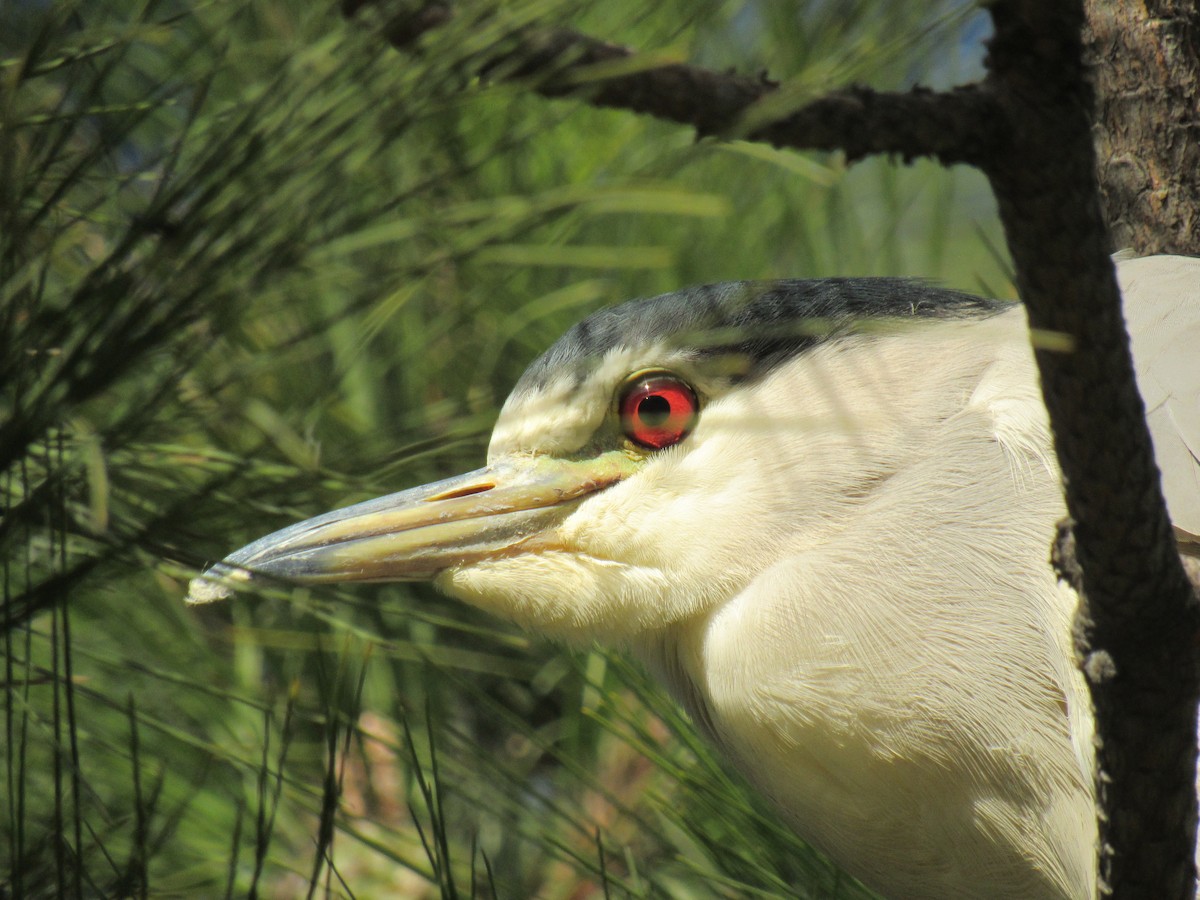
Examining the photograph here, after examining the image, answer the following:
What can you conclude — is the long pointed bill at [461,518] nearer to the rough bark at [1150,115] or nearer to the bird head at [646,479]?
the bird head at [646,479]

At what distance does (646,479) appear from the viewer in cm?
162

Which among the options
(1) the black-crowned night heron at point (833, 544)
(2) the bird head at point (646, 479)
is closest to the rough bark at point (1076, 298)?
(1) the black-crowned night heron at point (833, 544)

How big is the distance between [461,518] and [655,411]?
299mm

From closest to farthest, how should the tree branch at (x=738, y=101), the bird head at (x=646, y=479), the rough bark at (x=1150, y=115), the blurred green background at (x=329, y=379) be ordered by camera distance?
the tree branch at (x=738, y=101) < the blurred green background at (x=329, y=379) < the bird head at (x=646, y=479) < the rough bark at (x=1150, y=115)

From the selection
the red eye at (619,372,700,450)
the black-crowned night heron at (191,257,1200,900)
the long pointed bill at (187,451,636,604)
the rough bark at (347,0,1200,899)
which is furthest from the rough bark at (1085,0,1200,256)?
the rough bark at (347,0,1200,899)

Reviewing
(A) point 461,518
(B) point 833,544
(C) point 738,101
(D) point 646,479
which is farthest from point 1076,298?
(A) point 461,518

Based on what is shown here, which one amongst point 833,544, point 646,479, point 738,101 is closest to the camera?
point 738,101

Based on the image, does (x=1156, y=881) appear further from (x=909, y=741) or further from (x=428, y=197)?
(x=428, y=197)

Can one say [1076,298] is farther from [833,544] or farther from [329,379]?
[329,379]

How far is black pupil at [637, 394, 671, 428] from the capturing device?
64.6 inches

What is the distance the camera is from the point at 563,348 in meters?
1.74

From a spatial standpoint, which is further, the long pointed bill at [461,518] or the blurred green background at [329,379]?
the long pointed bill at [461,518]

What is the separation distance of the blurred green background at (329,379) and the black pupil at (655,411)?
24cm

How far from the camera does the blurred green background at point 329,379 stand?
0.91 metres
